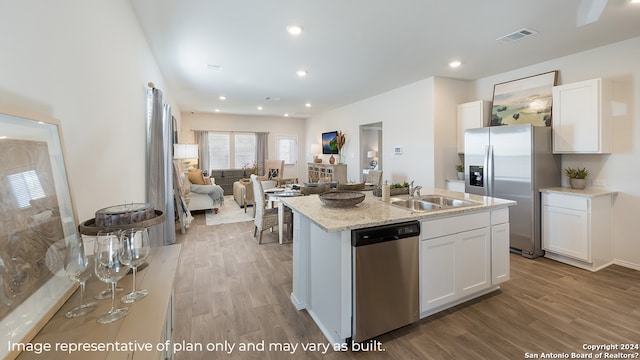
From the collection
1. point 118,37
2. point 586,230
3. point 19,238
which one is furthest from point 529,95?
point 19,238

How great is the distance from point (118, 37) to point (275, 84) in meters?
3.30

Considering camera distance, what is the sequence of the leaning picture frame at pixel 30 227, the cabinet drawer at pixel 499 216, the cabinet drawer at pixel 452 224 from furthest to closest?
1. the cabinet drawer at pixel 499 216
2. the cabinet drawer at pixel 452 224
3. the leaning picture frame at pixel 30 227

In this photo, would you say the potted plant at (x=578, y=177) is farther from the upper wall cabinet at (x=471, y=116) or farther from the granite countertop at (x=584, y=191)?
the upper wall cabinet at (x=471, y=116)

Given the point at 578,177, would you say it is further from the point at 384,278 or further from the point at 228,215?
the point at 228,215

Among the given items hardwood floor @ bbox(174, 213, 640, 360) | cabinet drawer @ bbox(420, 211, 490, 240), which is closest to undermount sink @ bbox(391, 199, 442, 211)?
cabinet drawer @ bbox(420, 211, 490, 240)

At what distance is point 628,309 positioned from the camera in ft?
8.20

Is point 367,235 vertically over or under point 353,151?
under

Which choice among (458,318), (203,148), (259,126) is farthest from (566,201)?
(203,148)

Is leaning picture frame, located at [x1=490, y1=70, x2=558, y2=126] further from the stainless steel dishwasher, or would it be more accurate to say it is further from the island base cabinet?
the stainless steel dishwasher

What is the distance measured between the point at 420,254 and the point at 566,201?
2.64 metres

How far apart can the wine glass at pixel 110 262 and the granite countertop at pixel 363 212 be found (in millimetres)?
1123

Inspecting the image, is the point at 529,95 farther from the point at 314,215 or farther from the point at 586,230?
the point at 314,215

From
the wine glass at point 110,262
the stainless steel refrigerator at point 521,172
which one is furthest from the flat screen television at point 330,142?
the wine glass at point 110,262

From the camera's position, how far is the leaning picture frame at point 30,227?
784 millimetres
